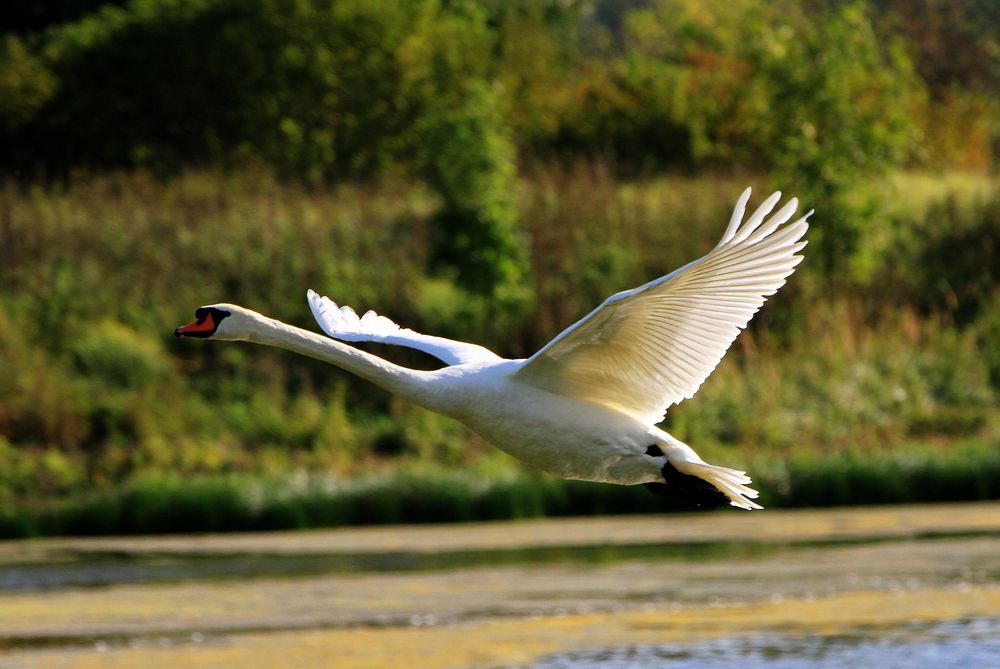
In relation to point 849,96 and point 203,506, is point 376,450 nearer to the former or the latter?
point 203,506

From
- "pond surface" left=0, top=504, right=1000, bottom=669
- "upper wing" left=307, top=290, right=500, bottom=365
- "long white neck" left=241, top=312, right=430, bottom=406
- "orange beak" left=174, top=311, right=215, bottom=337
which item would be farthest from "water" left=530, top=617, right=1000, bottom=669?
"orange beak" left=174, top=311, right=215, bottom=337

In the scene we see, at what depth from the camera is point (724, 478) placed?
6988 millimetres

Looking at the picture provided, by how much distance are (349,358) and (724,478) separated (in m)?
1.45

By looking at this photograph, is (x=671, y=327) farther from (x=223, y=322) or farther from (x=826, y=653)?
(x=826, y=653)

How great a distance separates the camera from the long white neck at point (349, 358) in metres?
6.69

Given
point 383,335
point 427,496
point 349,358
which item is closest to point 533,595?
point 427,496

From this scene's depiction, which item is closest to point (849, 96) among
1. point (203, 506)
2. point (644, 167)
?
point (644, 167)

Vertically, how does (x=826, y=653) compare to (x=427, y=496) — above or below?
below

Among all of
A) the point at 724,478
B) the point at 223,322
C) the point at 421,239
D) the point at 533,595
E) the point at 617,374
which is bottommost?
the point at 533,595

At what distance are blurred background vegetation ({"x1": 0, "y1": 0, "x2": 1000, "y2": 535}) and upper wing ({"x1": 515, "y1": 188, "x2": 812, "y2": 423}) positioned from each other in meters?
8.45

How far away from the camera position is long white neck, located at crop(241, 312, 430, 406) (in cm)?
669

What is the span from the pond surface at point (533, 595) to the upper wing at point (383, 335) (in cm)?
243

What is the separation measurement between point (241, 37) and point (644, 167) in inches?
207

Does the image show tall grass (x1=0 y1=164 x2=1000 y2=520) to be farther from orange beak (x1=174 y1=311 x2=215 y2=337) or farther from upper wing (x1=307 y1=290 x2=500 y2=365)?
orange beak (x1=174 y1=311 x2=215 y2=337)
